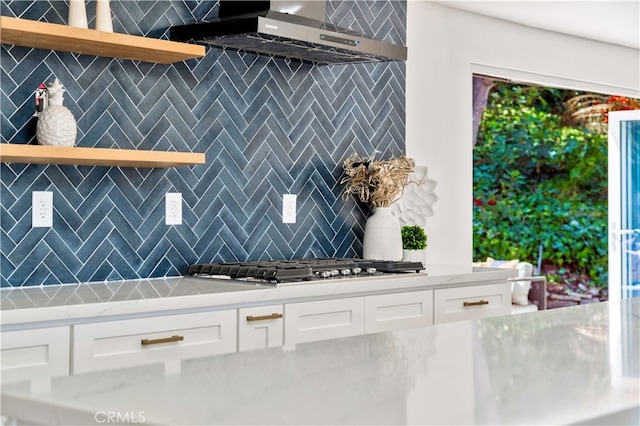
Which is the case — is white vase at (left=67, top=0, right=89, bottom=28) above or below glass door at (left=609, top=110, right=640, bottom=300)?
above

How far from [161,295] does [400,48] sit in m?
1.75

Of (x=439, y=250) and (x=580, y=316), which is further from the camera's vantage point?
(x=439, y=250)

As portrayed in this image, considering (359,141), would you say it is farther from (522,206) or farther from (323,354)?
(522,206)

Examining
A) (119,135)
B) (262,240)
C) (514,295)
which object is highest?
(119,135)

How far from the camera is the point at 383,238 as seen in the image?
4074 millimetres

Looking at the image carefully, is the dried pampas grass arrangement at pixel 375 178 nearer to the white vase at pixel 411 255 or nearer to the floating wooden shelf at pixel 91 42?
the white vase at pixel 411 255

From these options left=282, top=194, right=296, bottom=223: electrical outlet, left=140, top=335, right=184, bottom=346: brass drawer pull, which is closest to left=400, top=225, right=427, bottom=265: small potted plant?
left=282, top=194, right=296, bottom=223: electrical outlet

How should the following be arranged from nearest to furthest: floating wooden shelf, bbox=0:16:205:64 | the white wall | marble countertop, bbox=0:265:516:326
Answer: marble countertop, bbox=0:265:516:326 < floating wooden shelf, bbox=0:16:205:64 < the white wall

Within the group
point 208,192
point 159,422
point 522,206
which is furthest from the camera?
point 522,206

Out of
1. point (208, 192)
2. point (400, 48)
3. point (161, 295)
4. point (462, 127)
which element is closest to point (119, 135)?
point (208, 192)

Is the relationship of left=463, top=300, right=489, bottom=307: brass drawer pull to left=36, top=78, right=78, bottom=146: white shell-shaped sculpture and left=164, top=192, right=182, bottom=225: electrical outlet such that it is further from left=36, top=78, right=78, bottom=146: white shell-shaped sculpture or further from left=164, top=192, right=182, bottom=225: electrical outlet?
left=36, top=78, right=78, bottom=146: white shell-shaped sculpture

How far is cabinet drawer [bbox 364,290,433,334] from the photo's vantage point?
3.44 meters

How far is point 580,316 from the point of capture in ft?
7.05

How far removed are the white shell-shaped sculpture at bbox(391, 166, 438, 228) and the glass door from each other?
260cm
